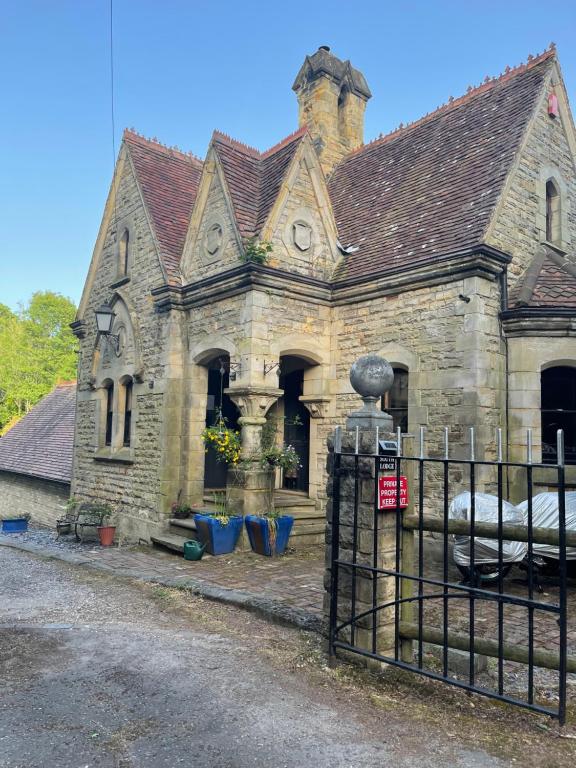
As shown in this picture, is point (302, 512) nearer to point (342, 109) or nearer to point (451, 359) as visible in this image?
point (451, 359)

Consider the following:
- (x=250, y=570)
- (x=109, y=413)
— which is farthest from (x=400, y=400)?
(x=109, y=413)

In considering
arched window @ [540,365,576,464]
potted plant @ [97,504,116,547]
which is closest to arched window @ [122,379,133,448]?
potted plant @ [97,504,116,547]

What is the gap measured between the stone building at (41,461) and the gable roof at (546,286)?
1288 cm

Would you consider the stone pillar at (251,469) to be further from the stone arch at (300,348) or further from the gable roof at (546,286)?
the gable roof at (546,286)

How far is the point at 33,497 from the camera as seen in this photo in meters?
19.2

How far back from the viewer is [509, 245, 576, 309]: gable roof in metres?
9.31

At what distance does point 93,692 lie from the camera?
4277mm

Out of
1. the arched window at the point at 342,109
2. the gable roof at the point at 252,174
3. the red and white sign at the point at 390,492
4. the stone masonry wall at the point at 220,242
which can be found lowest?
the red and white sign at the point at 390,492

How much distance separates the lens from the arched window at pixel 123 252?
14148 millimetres

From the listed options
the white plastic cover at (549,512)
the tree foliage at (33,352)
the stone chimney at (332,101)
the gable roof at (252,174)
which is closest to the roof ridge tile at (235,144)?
the gable roof at (252,174)

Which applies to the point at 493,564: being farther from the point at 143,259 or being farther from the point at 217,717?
the point at 143,259

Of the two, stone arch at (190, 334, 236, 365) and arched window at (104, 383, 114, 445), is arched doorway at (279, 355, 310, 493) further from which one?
arched window at (104, 383, 114, 445)

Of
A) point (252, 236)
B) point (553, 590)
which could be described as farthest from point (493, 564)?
point (252, 236)

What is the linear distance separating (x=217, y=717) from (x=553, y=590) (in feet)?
16.6
